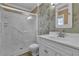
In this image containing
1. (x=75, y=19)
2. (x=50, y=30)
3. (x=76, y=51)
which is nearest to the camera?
(x=76, y=51)

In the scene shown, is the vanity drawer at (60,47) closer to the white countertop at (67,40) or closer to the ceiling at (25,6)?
the white countertop at (67,40)

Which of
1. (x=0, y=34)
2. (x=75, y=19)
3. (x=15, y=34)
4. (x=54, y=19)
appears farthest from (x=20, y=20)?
(x=75, y=19)

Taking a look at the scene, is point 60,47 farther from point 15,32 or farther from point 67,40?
point 15,32

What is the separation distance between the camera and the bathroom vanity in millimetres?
1157

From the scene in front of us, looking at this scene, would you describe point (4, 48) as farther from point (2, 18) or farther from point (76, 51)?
point (76, 51)

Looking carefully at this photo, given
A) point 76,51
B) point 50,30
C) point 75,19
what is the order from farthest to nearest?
point 50,30 < point 75,19 < point 76,51

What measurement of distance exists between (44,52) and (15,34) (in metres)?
0.43

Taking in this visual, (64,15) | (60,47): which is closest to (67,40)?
(60,47)

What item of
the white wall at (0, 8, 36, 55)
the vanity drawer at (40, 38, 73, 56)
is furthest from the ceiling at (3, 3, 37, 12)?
the vanity drawer at (40, 38, 73, 56)

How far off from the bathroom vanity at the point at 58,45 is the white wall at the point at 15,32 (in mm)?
141

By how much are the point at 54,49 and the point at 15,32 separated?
0.53 metres

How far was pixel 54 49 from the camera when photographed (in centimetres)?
128

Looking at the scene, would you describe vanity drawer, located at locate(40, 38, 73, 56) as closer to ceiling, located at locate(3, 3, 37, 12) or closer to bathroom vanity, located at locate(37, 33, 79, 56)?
bathroom vanity, located at locate(37, 33, 79, 56)

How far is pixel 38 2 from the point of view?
137 centimetres
